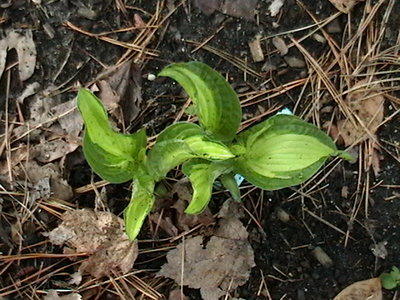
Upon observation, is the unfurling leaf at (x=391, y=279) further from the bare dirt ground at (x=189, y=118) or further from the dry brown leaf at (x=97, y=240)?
the dry brown leaf at (x=97, y=240)

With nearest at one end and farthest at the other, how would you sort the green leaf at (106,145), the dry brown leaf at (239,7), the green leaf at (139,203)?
the green leaf at (106,145) → the green leaf at (139,203) → the dry brown leaf at (239,7)

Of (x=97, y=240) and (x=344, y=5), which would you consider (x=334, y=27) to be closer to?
(x=344, y=5)

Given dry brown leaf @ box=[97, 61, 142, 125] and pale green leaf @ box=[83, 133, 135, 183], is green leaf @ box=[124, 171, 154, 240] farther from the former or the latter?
dry brown leaf @ box=[97, 61, 142, 125]

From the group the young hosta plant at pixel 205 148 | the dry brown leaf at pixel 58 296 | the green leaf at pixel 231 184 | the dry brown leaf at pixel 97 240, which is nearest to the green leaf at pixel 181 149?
the young hosta plant at pixel 205 148

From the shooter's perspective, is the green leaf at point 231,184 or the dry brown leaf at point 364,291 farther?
the dry brown leaf at point 364,291

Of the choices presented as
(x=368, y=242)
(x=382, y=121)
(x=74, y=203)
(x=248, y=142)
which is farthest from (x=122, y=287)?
(x=382, y=121)

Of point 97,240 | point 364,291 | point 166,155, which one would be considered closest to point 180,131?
point 166,155
